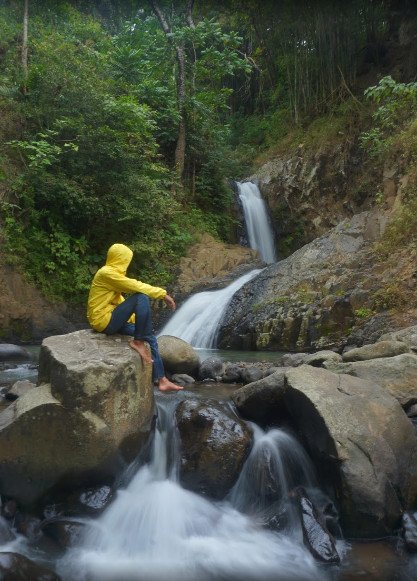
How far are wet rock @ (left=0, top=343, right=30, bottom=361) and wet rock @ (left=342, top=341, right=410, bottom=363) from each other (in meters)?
5.62

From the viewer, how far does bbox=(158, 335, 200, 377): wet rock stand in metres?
7.33

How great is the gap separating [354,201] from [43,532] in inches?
527

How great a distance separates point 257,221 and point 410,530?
13.8 m

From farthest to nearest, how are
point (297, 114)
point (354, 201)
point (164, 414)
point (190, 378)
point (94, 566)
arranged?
1. point (297, 114)
2. point (354, 201)
3. point (190, 378)
4. point (164, 414)
5. point (94, 566)

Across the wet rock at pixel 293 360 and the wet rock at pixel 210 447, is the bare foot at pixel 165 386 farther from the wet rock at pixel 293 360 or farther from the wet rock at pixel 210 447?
the wet rock at pixel 293 360

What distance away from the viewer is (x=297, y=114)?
19.1m

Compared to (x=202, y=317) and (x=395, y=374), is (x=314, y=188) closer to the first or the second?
(x=202, y=317)

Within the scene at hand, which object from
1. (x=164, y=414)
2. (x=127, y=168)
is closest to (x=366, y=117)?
(x=127, y=168)

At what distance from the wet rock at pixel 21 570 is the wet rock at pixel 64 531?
0.42 m

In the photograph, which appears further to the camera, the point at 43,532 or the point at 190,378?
the point at 190,378

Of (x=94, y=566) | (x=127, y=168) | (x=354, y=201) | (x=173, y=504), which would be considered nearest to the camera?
(x=94, y=566)

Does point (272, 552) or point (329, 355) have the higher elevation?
point (329, 355)

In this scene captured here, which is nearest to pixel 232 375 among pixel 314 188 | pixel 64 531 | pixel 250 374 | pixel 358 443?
pixel 250 374

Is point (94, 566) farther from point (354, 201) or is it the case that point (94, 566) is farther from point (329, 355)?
point (354, 201)
